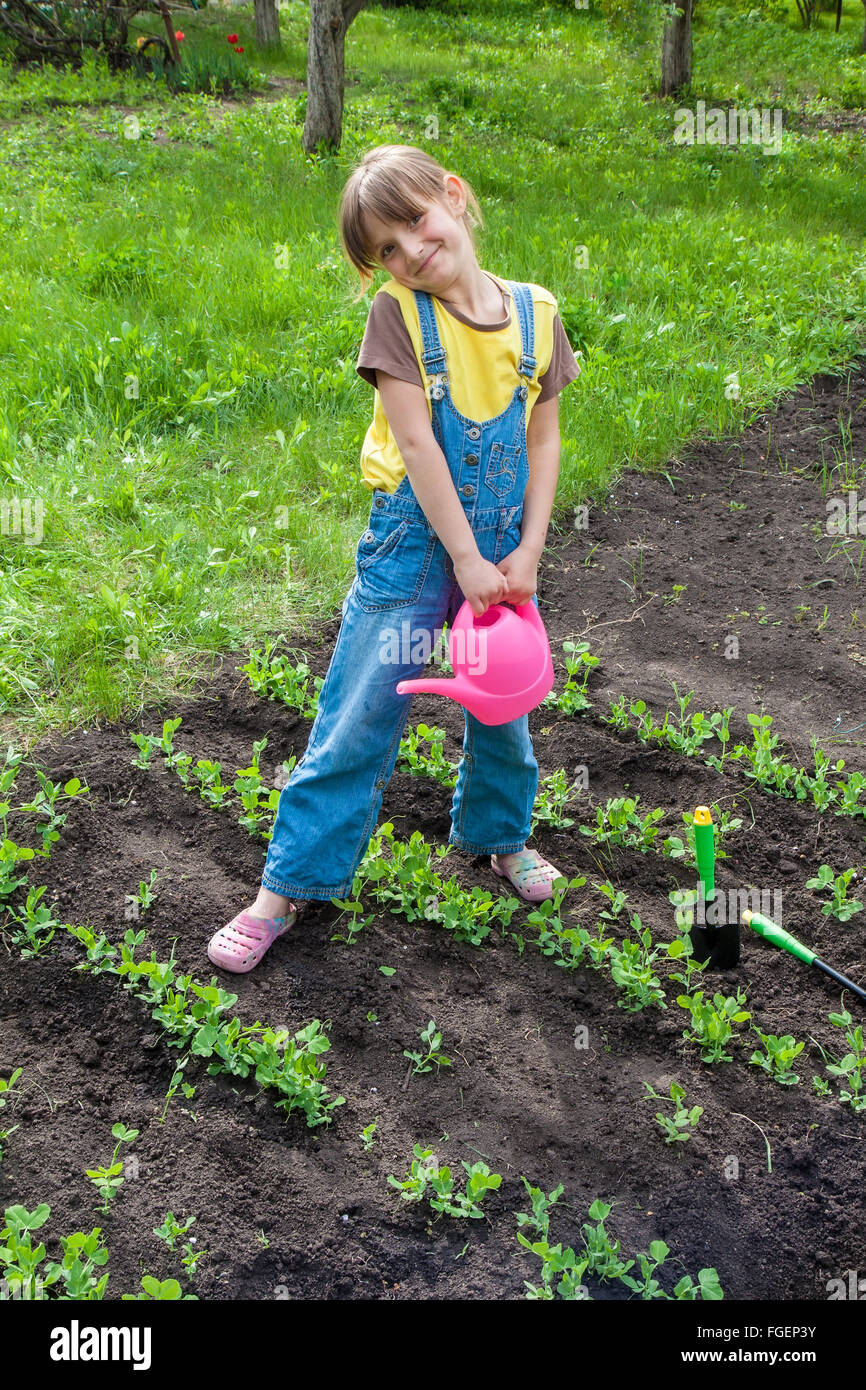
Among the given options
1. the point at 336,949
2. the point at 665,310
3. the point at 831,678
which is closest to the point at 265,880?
the point at 336,949

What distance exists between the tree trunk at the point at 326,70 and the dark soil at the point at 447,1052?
6.15 metres

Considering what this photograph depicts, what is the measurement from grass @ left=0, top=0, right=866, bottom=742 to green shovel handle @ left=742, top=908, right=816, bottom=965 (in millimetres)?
1823

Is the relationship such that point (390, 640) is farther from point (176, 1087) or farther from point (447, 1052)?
point (176, 1087)

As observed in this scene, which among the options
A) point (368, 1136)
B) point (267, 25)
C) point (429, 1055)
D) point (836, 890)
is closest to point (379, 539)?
point (429, 1055)

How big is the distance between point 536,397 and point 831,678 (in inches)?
68.0

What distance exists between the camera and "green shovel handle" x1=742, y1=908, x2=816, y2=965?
7.99 feet

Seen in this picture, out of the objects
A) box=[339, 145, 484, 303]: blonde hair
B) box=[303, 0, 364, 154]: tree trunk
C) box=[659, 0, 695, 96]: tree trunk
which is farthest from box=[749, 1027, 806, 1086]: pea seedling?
box=[659, 0, 695, 96]: tree trunk

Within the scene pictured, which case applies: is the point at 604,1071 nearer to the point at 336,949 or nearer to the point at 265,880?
the point at 336,949

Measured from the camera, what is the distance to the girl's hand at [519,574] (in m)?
2.22
